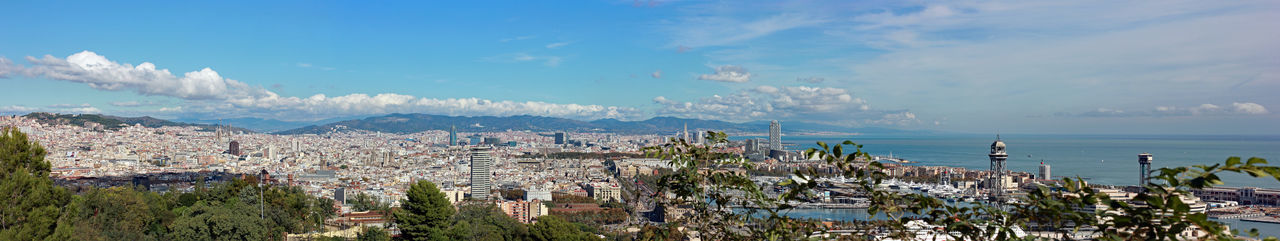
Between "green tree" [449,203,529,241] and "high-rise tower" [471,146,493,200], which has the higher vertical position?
"green tree" [449,203,529,241]

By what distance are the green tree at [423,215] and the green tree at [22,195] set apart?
148 inches

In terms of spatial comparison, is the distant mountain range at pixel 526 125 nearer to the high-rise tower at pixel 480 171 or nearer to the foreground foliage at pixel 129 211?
the high-rise tower at pixel 480 171

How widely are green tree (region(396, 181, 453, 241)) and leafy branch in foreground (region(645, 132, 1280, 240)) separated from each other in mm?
6807

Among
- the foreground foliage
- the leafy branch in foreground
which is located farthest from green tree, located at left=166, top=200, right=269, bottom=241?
the leafy branch in foreground

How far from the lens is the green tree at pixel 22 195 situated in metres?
4.17

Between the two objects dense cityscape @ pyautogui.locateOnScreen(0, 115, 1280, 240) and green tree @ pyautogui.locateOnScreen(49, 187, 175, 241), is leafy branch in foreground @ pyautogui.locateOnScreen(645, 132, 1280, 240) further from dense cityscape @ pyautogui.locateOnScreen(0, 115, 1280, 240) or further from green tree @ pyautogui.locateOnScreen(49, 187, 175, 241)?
green tree @ pyautogui.locateOnScreen(49, 187, 175, 241)

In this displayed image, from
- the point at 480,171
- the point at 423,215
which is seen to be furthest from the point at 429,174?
the point at 423,215

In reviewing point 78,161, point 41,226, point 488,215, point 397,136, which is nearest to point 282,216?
point 488,215

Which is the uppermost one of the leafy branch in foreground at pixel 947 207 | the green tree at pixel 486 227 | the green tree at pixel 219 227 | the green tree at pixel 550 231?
the leafy branch in foreground at pixel 947 207

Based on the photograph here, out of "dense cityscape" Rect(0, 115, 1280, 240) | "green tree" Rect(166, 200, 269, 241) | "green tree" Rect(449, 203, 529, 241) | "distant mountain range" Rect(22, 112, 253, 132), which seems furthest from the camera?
"distant mountain range" Rect(22, 112, 253, 132)

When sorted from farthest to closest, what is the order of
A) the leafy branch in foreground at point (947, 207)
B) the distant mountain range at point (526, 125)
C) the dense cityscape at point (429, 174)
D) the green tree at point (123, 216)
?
the distant mountain range at point (526, 125), the dense cityscape at point (429, 174), the green tree at point (123, 216), the leafy branch in foreground at point (947, 207)

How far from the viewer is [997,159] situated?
591 inches

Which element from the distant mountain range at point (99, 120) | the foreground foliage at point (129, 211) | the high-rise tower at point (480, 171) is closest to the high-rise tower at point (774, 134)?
the high-rise tower at point (480, 171)

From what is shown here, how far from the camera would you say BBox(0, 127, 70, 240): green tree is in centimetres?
417
